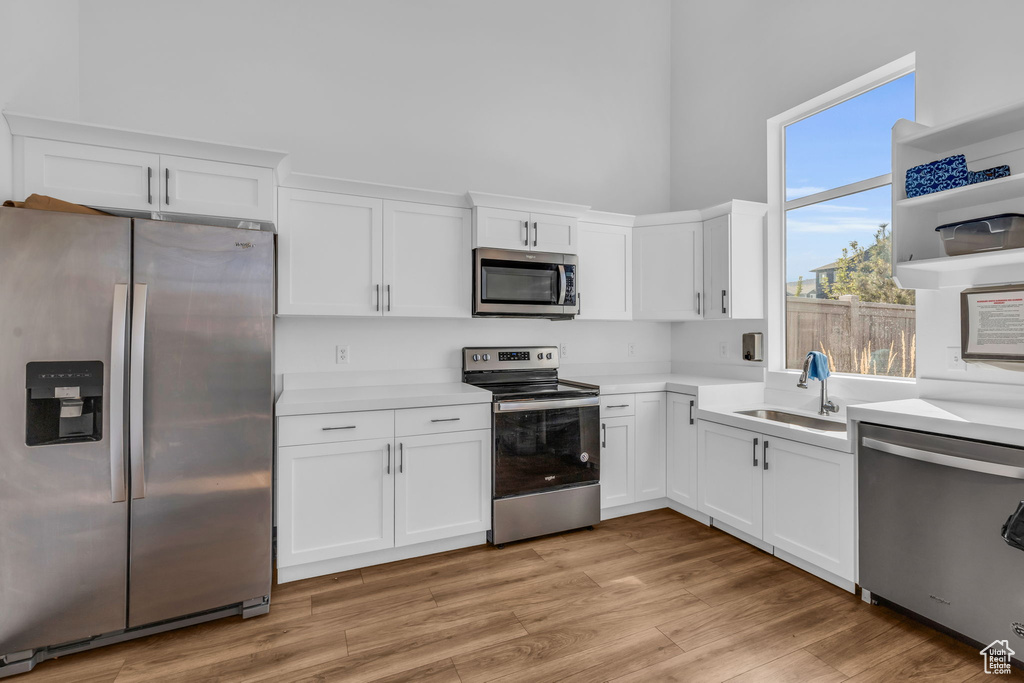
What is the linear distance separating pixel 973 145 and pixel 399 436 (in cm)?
315

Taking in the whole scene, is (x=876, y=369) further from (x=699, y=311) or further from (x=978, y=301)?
(x=699, y=311)

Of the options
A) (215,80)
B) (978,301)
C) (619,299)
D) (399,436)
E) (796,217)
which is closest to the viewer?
(978,301)

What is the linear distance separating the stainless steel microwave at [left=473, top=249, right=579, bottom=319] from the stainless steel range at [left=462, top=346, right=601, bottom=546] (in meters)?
0.51

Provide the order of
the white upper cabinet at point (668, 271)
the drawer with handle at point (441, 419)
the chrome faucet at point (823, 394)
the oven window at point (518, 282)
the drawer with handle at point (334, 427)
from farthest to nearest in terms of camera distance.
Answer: the white upper cabinet at point (668, 271), the oven window at point (518, 282), the chrome faucet at point (823, 394), the drawer with handle at point (441, 419), the drawer with handle at point (334, 427)

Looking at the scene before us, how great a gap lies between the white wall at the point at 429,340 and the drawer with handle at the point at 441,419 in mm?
630

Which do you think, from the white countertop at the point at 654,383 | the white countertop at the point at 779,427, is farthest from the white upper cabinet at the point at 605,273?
the white countertop at the point at 779,427

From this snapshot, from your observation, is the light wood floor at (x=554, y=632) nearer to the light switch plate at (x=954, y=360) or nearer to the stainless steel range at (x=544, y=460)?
the stainless steel range at (x=544, y=460)

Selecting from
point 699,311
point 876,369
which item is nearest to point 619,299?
point 699,311

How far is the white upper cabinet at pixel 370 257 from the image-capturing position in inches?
105

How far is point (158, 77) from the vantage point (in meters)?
2.72

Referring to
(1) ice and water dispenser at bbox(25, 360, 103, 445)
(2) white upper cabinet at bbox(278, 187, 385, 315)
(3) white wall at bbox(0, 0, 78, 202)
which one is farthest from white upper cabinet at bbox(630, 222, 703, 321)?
(3) white wall at bbox(0, 0, 78, 202)

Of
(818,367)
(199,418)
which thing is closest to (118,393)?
(199,418)

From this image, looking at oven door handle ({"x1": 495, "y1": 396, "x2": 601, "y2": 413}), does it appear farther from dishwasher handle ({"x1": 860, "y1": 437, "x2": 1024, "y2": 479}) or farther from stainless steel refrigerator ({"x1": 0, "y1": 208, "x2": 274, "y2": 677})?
dishwasher handle ({"x1": 860, "y1": 437, "x2": 1024, "y2": 479})

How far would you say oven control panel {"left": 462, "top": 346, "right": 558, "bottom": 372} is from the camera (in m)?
3.33
